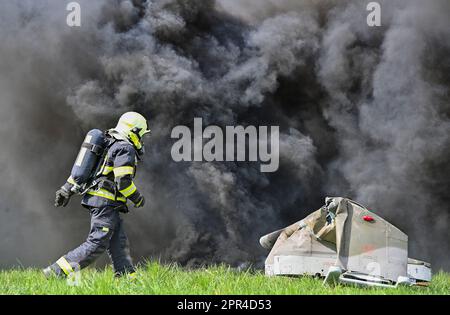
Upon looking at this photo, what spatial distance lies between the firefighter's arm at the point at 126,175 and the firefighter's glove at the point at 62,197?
81cm

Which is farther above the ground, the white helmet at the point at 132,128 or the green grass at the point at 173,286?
the white helmet at the point at 132,128

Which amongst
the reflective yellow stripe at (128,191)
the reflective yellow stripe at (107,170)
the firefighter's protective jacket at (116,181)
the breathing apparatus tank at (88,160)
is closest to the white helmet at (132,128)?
the firefighter's protective jacket at (116,181)

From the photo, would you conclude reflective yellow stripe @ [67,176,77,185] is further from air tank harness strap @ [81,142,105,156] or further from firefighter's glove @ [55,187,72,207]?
air tank harness strap @ [81,142,105,156]

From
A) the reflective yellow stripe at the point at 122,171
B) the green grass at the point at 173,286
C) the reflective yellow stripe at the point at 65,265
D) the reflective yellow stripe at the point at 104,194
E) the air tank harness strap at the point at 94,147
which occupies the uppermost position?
the air tank harness strap at the point at 94,147

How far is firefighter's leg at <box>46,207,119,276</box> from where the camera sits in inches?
274

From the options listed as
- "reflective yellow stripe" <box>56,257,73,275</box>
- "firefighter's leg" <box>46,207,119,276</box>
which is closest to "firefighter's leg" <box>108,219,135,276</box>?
"firefighter's leg" <box>46,207,119,276</box>

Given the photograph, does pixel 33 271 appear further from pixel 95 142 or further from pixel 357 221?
pixel 357 221

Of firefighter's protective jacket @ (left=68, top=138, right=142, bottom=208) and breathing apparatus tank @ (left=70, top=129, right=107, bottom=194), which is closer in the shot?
firefighter's protective jacket @ (left=68, top=138, right=142, bottom=208)

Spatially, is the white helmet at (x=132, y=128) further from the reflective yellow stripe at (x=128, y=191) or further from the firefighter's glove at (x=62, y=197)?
the firefighter's glove at (x=62, y=197)

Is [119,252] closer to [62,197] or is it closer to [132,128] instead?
[62,197]

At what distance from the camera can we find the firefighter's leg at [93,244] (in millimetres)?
6957

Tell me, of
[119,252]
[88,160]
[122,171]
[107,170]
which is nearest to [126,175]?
[122,171]

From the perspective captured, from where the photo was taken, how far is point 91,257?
7.05 metres

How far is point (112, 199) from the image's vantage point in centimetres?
726
